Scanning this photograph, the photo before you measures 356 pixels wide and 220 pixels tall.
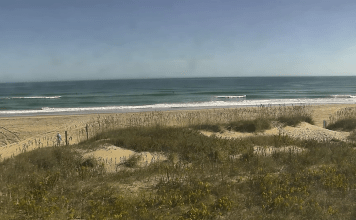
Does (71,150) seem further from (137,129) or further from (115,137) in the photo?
Answer: (137,129)

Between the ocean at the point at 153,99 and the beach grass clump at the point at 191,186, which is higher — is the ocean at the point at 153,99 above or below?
above

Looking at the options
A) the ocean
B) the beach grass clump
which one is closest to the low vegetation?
the beach grass clump

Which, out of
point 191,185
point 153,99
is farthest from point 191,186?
point 153,99

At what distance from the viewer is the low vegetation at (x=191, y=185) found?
4.84m

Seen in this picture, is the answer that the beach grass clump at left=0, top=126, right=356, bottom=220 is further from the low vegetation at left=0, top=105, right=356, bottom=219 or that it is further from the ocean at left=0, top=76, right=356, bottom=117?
the ocean at left=0, top=76, right=356, bottom=117

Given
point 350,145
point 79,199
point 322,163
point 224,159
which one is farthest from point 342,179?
point 79,199

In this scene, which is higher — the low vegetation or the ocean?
the ocean

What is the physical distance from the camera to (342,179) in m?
5.94

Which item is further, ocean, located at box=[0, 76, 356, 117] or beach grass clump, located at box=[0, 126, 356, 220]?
ocean, located at box=[0, 76, 356, 117]

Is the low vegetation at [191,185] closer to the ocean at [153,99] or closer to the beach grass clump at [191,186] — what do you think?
the beach grass clump at [191,186]

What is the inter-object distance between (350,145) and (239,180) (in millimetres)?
5786

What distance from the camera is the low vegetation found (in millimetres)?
4840

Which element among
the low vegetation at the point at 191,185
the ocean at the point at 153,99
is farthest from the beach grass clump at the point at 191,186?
the ocean at the point at 153,99

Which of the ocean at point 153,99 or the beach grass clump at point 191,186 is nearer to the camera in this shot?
the beach grass clump at point 191,186
